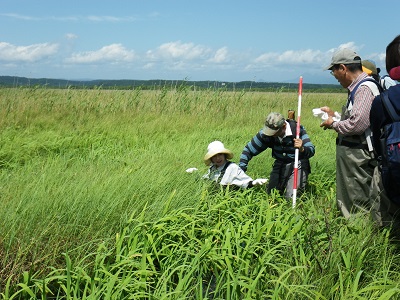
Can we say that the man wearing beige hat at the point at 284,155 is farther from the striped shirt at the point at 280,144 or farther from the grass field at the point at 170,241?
the grass field at the point at 170,241

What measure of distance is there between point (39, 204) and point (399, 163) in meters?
2.40

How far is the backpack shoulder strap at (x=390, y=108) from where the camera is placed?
2.79 meters

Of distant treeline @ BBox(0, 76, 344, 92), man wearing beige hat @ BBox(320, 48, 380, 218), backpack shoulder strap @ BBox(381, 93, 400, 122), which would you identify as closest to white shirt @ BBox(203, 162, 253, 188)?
man wearing beige hat @ BBox(320, 48, 380, 218)

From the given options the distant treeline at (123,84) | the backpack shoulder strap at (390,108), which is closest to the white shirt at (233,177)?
the backpack shoulder strap at (390,108)

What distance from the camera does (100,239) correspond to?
3.10 m

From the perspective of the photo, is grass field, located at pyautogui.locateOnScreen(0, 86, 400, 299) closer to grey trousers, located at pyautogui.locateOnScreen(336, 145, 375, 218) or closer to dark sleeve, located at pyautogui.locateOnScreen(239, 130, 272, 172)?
grey trousers, located at pyautogui.locateOnScreen(336, 145, 375, 218)

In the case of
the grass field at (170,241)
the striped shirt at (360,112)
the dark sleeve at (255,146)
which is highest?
the striped shirt at (360,112)

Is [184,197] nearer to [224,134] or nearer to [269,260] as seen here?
[269,260]

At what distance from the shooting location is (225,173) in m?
4.69

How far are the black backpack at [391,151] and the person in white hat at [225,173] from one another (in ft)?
5.80

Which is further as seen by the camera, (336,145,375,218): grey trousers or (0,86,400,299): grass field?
(336,145,375,218): grey trousers

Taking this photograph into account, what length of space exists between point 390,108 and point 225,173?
2.12 meters

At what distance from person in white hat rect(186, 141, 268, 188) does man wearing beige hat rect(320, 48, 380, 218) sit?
841mm

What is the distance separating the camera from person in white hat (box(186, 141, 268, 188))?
4668 mm
